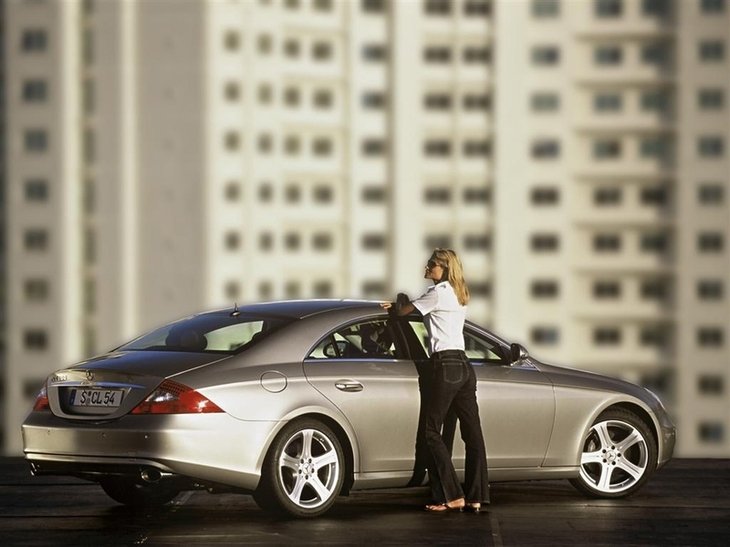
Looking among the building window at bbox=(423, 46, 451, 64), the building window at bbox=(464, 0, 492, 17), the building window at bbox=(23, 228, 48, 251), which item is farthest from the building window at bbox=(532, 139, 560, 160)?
the building window at bbox=(23, 228, 48, 251)

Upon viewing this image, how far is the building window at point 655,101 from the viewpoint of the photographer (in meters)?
112

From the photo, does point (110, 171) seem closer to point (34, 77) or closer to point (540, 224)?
point (34, 77)

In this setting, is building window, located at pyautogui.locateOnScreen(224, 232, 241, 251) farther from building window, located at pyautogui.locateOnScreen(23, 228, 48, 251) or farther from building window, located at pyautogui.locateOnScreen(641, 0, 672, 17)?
building window, located at pyautogui.locateOnScreen(641, 0, 672, 17)

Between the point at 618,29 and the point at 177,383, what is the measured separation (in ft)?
343

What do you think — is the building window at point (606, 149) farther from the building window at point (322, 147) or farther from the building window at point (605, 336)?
the building window at point (322, 147)

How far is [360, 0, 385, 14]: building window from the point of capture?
109188mm

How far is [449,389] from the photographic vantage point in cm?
1078

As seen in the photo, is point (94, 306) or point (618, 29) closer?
point (94, 306)

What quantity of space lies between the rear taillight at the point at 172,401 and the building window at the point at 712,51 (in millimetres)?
105420

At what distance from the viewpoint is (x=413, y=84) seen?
108 m

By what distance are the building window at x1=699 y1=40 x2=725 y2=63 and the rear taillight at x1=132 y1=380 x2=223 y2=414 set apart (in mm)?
105420

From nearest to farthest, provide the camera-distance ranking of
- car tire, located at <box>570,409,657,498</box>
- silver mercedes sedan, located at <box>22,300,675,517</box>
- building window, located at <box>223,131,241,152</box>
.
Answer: silver mercedes sedan, located at <box>22,300,675,517</box>
car tire, located at <box>570,409,657,498</box>
building window, located at <box>223,131,241,152</box>

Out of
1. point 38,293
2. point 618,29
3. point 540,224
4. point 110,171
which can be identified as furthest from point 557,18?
point 38,293

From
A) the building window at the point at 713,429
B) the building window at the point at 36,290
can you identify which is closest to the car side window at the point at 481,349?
the building window at the point at 36,290
